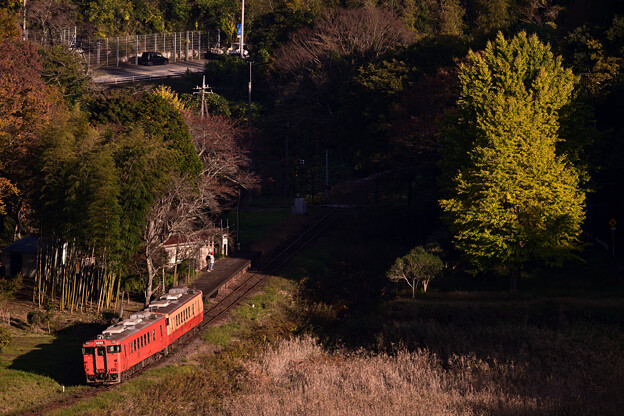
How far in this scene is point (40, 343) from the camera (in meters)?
38.4

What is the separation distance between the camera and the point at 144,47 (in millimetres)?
123000

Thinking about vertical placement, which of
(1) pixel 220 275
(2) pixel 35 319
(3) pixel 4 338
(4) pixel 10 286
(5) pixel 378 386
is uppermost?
(4) pixel 10 286

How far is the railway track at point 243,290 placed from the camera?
1200 inches

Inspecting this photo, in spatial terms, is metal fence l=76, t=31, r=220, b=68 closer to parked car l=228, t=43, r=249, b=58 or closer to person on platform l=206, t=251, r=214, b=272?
parked car l=228, t=43, r=249, b=58

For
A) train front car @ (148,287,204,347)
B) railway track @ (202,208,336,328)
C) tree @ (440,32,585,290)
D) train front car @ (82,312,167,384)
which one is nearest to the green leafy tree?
railway track @ (202,208,336,328)

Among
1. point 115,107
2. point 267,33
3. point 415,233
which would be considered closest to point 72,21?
point 267,33

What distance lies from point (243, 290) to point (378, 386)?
Result: 21.3m

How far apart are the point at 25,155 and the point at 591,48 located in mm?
42045

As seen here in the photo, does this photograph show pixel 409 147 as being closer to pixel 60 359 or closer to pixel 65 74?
pixel 65 74

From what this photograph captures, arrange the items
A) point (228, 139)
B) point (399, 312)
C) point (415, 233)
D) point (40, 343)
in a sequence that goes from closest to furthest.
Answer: point (40, 343), point (399, 312), point (415, 233), point (228, 139)

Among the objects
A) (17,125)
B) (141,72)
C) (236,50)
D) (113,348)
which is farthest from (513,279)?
(236,50)

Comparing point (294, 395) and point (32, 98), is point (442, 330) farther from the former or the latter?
point (32, 98)

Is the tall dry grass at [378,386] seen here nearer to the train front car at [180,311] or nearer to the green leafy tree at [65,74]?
the train front car at [180,311]

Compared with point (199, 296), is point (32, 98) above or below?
above
